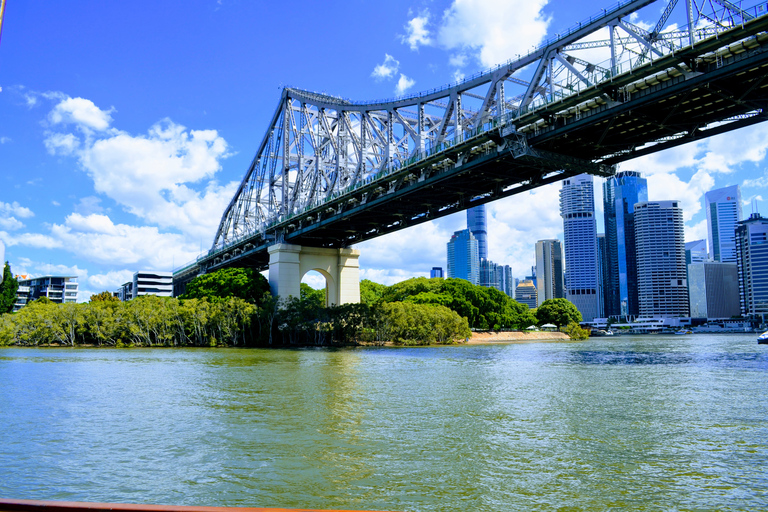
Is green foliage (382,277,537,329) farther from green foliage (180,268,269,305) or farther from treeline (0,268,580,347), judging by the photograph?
green foliage (180,268,269,305)

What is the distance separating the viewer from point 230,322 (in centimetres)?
6184

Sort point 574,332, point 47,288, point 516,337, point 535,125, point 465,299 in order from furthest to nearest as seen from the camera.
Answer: point 47,288 < point 574,332 < point 516,337 < point 465,299 < point 535,125

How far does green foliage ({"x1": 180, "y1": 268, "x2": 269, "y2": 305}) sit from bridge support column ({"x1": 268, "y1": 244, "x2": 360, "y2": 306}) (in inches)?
70.6

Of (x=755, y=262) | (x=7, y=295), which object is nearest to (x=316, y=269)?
(x=7, y=295)

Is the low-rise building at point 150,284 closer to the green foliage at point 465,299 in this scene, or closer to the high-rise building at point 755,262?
the green foliage at point 465,299

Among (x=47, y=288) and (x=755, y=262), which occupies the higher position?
(x=755, y=262)

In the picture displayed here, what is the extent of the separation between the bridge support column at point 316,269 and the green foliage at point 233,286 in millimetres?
1794

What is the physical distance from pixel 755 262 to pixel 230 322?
554 feet

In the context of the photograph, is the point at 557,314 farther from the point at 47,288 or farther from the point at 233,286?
the point at 47,288

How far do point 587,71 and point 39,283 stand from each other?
153m

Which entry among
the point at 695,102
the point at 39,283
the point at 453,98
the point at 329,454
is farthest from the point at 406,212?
the point at 39,283

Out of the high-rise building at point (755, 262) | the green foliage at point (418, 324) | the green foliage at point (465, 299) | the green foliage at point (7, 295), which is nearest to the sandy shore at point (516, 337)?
the green foliage at point (465, 299)

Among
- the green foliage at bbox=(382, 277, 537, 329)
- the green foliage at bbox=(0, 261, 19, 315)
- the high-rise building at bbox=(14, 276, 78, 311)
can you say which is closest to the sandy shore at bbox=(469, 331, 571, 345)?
the green foliage at bbox=(382, 277, 537, 329)

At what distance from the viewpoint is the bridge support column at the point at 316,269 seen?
66875mm
